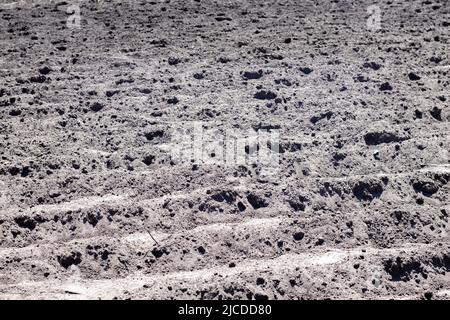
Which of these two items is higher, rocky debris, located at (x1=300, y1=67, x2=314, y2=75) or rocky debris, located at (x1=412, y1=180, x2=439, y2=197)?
rocky debris, located at (x1=300, y1=67, x2=314, y2=75)

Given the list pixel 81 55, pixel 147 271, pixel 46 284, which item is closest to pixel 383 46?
pixel 81 55

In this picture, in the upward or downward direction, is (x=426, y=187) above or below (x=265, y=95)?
below

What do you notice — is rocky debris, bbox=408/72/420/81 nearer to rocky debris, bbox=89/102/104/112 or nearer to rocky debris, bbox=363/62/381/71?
rocky debris, bbox=363/62/381/71

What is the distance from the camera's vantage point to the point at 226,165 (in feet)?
17.5

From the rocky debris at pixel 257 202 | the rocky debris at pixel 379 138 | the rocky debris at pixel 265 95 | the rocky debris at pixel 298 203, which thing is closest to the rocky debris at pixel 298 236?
the rocky debris at pixel 298 203

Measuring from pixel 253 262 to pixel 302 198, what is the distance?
908mm

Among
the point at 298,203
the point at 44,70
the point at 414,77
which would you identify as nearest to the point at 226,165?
the point at 298,203

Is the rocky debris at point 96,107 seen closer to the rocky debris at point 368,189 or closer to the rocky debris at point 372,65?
the rocky debris at point 368,189

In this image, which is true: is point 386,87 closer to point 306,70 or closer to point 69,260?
point 306,70

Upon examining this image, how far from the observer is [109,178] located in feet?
17.0

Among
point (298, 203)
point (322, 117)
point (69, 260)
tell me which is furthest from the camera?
point (322, 117)

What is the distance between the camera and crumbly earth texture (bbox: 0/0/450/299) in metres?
4.41

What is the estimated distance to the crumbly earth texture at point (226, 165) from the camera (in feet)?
14.5

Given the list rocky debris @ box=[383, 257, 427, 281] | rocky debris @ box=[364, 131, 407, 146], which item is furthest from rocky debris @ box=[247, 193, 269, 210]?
rocky debris @ box=[364, 131, 407, 146]
